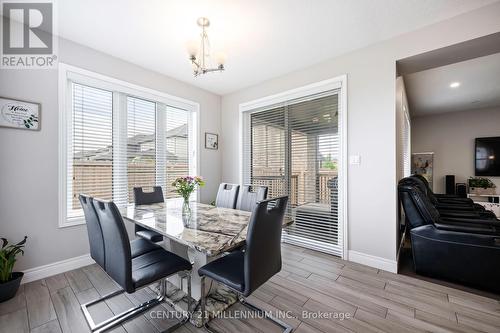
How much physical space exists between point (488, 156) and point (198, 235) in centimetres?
742

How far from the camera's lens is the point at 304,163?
10.7 ft

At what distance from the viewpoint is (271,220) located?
4.53ft

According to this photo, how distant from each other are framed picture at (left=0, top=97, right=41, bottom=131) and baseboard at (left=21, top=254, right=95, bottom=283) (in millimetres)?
1508

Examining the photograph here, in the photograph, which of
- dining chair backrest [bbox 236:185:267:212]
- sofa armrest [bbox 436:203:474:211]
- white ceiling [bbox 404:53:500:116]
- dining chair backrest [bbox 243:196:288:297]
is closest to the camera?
dining chair backrest [bbox 243:196:288:297]

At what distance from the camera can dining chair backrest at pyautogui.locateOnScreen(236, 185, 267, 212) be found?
2.29m

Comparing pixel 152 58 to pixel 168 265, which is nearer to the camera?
pixel 168 265

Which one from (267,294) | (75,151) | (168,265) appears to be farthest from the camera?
(75,151)

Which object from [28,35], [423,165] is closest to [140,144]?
[28,35]

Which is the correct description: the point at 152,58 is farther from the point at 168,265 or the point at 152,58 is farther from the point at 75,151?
the point at 168,265

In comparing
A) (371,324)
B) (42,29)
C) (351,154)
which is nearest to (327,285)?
(371,324)

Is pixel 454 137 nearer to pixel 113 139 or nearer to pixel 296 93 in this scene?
pixel 296 93

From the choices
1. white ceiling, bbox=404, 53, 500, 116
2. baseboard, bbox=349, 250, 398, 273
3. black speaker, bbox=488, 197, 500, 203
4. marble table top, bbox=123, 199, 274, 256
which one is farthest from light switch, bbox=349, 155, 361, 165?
black speaker, bbox=488, 197, 500, 203

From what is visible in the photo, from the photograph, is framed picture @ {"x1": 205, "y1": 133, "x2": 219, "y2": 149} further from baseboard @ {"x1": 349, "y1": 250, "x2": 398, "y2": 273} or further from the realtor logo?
baseboard @ {"x1": 349, "y1": 250, "x2": 398, "y2": 273}

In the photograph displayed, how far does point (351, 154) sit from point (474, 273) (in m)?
1.63
